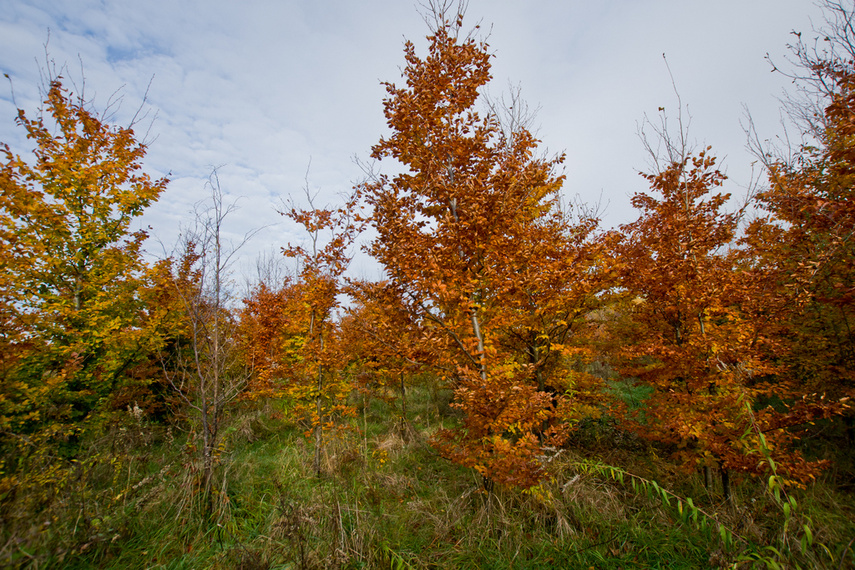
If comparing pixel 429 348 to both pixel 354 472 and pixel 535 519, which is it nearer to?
pixel 535 519

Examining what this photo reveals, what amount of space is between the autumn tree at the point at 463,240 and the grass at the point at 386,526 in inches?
24.7

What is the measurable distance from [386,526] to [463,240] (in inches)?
152

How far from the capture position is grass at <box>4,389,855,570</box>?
2.94m

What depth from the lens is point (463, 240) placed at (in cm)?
438

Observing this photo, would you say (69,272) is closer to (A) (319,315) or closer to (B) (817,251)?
(A) (319,315)

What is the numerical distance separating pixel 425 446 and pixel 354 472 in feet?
7.94

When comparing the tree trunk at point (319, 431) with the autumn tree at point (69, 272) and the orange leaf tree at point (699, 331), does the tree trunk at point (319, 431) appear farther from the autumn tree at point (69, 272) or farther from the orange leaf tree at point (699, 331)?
the orange leaf tree at point (699, 331)

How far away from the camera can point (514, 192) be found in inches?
180

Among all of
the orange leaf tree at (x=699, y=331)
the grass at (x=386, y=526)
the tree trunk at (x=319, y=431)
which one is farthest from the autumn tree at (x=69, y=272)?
the orange leaf tree at (x=699, y=331)

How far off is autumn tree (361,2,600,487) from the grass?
2.06ft

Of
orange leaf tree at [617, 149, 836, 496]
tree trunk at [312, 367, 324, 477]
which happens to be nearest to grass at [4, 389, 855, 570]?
tree trunk at [312, 367, 324, 477]

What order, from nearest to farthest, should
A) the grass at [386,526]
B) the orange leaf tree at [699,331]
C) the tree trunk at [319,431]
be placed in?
the grass at [386,526] < the orange leaf tree at [699,331] < the tree trunk at [319,431]

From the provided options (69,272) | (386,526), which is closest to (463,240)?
(386,526)

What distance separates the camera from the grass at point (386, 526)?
2939mm
